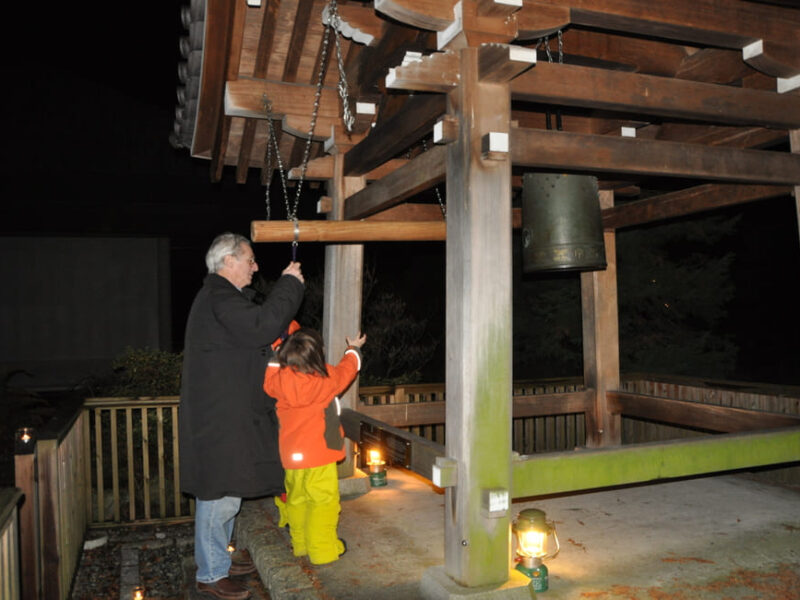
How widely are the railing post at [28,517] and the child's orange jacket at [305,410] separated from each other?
1510 millimetres

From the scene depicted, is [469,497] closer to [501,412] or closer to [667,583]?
[501,412]

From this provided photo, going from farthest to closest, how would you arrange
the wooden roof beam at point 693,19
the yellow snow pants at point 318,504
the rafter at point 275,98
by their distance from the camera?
the rafter at point 275,98, the yellow snow pants at point 318,504, the wooden roof beam at point 693,19

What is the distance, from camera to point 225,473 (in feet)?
12.7

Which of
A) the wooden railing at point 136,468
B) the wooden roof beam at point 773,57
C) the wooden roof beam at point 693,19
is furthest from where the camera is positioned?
the wooden railing at point 136,468

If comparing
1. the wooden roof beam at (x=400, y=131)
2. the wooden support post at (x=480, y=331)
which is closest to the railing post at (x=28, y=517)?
the wooden support post at (x=480, y=331)

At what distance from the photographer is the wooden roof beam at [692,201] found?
15.6 ft

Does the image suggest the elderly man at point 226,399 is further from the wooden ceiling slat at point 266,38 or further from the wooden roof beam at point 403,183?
the wooden ceiling slat at point 266,38

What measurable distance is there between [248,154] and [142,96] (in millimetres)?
11384

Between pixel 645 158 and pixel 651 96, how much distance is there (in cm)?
34

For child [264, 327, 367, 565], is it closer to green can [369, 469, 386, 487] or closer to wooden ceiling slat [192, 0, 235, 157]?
green can [369, 469, 386, 487]

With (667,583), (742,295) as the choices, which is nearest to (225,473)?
(667,583)

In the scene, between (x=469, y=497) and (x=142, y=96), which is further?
(x=142, y=96)

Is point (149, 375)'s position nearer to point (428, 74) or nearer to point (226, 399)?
point (226, 399)

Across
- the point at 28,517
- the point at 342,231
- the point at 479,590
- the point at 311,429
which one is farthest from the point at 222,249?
the point at 479,590
